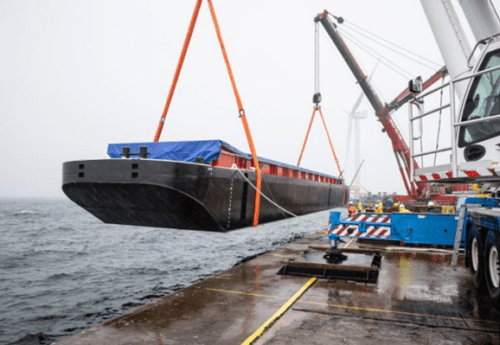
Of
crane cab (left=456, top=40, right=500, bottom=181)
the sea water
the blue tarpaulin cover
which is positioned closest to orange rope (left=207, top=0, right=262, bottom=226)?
the blue tarpaulin cover

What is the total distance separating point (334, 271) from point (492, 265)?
2.77 m

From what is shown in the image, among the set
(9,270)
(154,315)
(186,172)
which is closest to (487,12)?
(186,172)

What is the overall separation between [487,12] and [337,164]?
2215 centimetres

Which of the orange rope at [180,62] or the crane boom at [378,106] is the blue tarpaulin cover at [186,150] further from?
the crane boom at [378,106]

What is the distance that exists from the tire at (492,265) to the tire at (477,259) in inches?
8.4

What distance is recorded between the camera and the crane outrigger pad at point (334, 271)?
680 cm

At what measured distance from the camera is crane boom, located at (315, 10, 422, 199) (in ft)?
79.7

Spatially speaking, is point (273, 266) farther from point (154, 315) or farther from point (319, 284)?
point (154, 315)

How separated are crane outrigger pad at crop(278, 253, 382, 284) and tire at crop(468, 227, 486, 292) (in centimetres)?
172

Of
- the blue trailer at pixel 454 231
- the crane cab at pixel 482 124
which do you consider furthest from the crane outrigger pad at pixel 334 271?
the crane cab at pixel 482 124

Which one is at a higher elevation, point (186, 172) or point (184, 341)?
point (186, 172)

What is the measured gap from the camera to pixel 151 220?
1039cm

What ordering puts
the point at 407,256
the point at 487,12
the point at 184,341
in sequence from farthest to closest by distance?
the point at 407,256 → the point at 487,12 → the point at 184,341

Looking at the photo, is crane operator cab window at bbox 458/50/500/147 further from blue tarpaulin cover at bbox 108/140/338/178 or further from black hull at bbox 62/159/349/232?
blue tarpaulin cover at bbox 108/140/338/178
